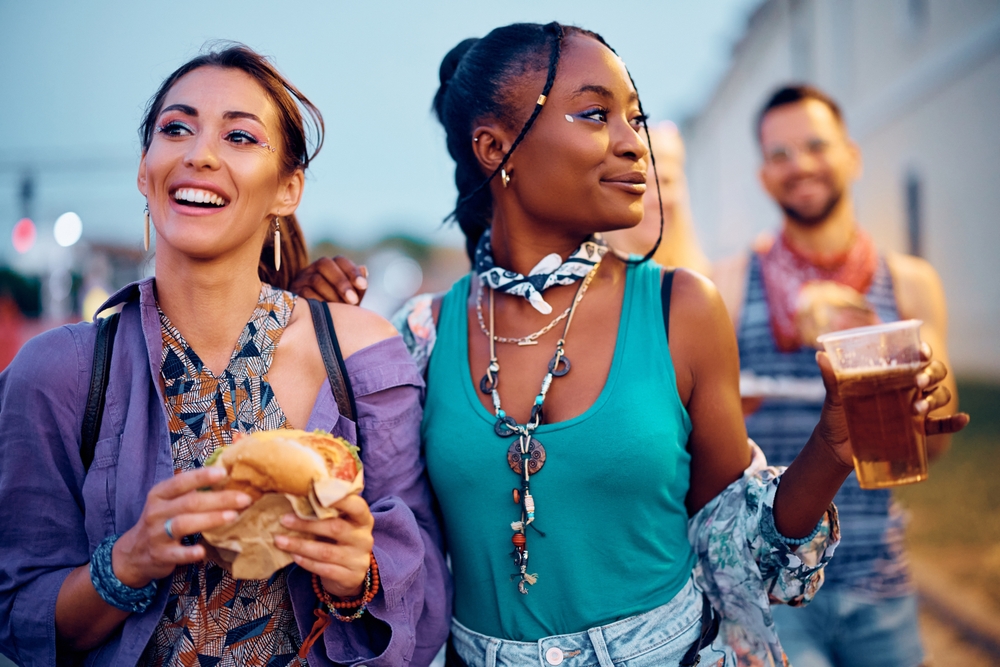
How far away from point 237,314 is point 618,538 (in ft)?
4.23

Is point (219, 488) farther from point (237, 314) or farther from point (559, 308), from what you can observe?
point (559, 308)

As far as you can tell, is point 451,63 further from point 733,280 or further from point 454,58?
point 733,280

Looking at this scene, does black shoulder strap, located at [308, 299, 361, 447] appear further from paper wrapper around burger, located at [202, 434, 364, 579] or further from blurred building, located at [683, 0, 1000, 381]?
blurred building, located at [683, 0, 1000, 381]

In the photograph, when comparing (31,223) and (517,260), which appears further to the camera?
(31,223)

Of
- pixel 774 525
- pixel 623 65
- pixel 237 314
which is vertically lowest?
pixel 774 525

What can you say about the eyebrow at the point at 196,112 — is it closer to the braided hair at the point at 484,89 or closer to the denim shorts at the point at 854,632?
the braided hair at the point at 484,89

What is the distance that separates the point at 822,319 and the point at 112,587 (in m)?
3.00

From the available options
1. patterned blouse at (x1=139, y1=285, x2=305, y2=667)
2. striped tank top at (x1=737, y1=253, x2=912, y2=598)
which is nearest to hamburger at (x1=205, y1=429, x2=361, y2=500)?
patterned blouse at (x1=139, y1=285, x2=305, y2=667)

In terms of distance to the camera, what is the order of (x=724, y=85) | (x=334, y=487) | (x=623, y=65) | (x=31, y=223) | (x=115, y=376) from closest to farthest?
(x=334, y=487) → (x=115, y=376) → (x=623, y=65) → (x=31, y=223) → (x=724, y=85)

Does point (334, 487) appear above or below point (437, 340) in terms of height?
below

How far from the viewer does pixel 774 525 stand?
2.15 metres

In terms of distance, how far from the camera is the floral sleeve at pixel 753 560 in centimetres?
216

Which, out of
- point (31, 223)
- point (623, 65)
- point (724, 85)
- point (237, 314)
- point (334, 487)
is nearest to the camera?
point (334, 487)

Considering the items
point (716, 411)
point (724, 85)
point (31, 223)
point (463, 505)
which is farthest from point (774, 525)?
point (724, 85)
